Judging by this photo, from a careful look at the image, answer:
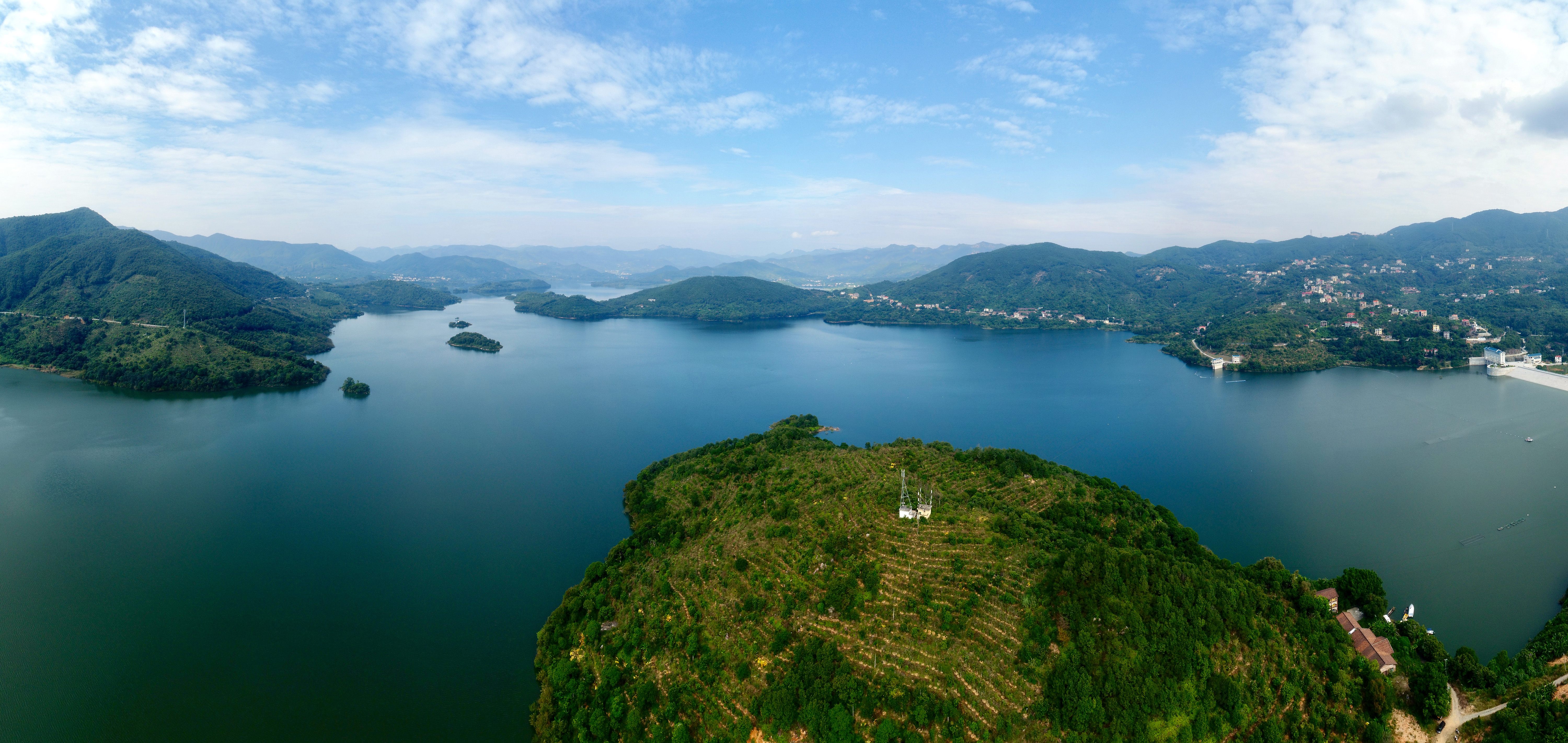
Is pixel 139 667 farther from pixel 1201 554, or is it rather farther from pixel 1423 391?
pixel 1423 391

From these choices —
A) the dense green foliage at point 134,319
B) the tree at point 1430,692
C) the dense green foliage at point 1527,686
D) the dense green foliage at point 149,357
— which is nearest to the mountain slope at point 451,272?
the dense green foliage at point 134,319

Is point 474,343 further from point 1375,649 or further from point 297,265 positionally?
point 297,265

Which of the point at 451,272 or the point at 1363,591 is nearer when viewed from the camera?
the point at 1363,591

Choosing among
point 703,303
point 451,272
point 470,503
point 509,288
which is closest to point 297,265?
point 451,272

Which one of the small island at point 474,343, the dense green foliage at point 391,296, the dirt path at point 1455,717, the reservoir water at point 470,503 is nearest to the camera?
the dirt path at point 1455,717

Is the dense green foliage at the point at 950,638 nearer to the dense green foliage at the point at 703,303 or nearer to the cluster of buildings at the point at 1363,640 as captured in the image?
the cluster of buildings at the point at 1363,640

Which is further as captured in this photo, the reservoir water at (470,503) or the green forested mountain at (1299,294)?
the green forested mountain at (1299,294)
